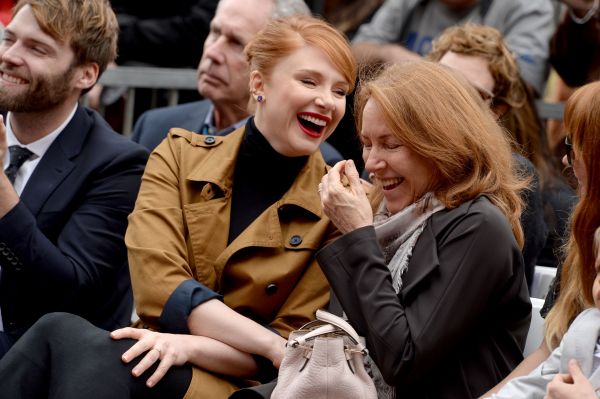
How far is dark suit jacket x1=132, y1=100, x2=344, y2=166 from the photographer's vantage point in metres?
5.98

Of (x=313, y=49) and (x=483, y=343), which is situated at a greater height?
(x=313, y=49)

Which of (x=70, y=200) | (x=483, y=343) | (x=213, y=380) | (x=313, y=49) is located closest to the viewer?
(x=483, y=343)

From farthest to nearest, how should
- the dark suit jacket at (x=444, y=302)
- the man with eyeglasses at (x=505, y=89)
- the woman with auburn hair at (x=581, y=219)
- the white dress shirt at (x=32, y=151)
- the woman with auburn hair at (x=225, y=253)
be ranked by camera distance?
the man with eyeglasses at (x=505, y=89) → the white dress shirt at (x=32, y=151) → the woman with auburn hair at (x=225, y=253) → the dark suit jacket at (x=444, y=302) → the woman with auburn hair at (x=581, y=219)

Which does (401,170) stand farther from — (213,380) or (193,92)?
(193,92)

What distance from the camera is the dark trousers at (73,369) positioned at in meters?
3.89

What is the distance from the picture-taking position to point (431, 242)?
12.4 ft

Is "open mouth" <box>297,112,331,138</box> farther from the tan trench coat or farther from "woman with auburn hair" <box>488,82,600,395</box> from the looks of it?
"woman with auburn hair" <box>488,82,600,395</box>

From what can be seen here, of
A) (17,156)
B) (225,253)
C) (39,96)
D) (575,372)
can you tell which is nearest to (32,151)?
(17,156)

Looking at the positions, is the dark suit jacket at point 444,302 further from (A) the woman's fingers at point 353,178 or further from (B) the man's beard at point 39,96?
(B) the man's beard at point 39,96

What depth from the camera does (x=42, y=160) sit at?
497 cm

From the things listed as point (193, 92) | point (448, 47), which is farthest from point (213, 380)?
point (193, 92)

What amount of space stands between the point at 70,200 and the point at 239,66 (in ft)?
4.73

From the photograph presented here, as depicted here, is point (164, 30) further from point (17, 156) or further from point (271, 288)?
point (271, 288)

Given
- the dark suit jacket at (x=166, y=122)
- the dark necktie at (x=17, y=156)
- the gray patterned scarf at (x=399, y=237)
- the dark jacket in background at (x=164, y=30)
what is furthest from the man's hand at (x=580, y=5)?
the dark necktie at (x=17, y=156)
